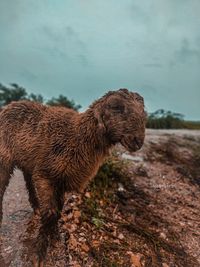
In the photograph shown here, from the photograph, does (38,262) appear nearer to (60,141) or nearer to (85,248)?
(85,248)

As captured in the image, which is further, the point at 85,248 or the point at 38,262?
the point at 85,248

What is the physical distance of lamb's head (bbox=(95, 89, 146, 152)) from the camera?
179 inches

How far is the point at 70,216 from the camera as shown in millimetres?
6449

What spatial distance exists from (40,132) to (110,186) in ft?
9.76

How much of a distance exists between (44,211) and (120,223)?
190 cm

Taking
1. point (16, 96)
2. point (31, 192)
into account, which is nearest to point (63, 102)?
point (16, 96)

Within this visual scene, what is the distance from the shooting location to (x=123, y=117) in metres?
4.60

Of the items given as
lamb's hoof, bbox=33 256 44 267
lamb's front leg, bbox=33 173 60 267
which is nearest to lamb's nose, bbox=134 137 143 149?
lamb's front leg, bbox=33 173 60 267

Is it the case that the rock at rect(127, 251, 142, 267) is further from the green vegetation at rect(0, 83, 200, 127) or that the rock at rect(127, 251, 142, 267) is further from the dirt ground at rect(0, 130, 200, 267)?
the green vegetation at rect(0, 83, 200, 127)

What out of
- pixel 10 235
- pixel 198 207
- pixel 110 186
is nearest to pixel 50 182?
pixel 10 235

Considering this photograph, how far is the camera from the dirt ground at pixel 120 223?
5598mm

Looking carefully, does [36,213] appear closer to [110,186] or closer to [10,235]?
[10,235]

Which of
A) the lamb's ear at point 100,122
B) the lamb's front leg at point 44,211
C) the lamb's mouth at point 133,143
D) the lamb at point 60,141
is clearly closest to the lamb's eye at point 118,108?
the lamb at point 60,141

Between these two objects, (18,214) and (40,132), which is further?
(18,214)
